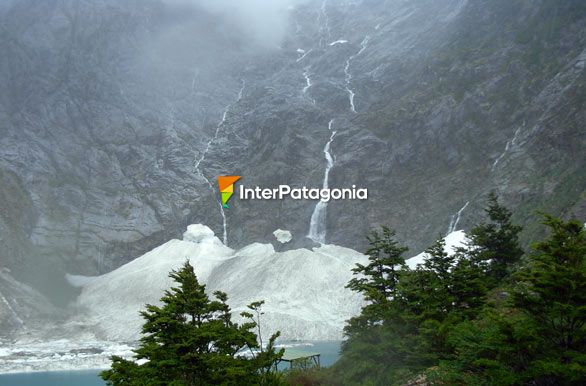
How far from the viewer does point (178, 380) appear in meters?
10.8

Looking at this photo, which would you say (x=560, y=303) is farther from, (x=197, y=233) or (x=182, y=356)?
(x=197, y=233)

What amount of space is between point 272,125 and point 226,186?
17.4 m

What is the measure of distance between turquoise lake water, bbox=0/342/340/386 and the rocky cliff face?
87.6 ft

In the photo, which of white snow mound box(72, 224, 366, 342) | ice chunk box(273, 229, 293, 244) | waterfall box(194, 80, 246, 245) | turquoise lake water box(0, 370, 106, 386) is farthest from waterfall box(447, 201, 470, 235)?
turquoise lake water box(0, 370, 106, 386)

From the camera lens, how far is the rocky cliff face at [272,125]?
69500mm

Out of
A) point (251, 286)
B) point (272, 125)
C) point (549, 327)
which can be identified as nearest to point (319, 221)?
point (251, 286)

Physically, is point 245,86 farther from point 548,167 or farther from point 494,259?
point 494,259

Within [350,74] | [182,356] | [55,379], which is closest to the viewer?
[182,356]

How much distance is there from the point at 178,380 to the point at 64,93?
11278 cm

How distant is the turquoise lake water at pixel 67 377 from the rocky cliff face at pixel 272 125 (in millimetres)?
26701

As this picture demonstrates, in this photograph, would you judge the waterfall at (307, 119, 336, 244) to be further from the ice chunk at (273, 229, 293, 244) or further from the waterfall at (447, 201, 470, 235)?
A: the waterfall at (447, 201, 470, 235)

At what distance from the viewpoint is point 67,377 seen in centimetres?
3866

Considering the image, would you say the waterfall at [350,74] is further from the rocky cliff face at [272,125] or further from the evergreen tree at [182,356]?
the evergreen tree at [182,356]

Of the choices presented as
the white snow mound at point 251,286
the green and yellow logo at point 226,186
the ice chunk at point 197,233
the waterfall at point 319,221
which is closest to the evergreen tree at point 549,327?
the white snow mound at point 251,286
